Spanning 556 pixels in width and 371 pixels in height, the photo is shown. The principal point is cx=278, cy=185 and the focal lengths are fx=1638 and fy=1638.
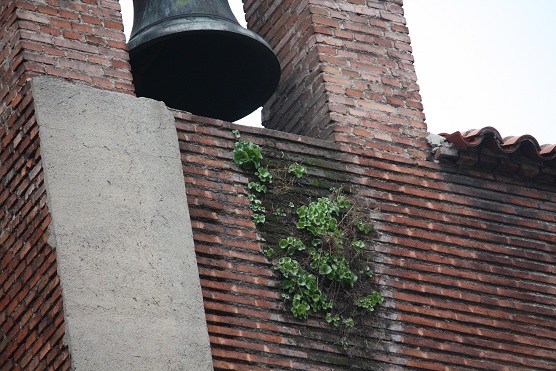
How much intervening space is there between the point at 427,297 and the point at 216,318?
1.45 meters

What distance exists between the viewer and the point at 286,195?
938cm

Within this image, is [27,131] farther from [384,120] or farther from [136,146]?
[384,120]

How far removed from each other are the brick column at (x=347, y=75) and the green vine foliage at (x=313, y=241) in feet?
1.83

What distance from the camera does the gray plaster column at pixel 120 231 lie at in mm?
7906

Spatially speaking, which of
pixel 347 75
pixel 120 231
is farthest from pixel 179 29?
pixel 120 231

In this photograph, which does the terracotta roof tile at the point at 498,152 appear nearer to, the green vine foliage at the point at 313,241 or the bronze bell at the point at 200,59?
the green vine foliage at the point at 313,241

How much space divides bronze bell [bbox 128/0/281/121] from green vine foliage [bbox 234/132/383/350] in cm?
76

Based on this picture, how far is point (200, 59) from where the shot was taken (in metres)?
9.93

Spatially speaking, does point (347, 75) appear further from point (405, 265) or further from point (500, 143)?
point (405, 265)

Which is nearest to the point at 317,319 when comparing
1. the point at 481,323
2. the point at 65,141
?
the point at 481,323

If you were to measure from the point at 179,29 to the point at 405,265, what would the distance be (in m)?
1.89

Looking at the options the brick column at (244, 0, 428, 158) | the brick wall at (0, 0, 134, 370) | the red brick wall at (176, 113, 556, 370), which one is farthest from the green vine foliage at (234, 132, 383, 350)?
the brick wall at (0, 0, 134, 370)

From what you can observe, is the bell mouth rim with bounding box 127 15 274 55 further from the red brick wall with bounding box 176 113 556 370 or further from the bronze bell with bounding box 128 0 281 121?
the red brick wall with bounding box 176 113 556 370

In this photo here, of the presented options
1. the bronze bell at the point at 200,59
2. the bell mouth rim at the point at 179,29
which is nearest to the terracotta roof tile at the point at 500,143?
the bronze bell at the point at 200,59
